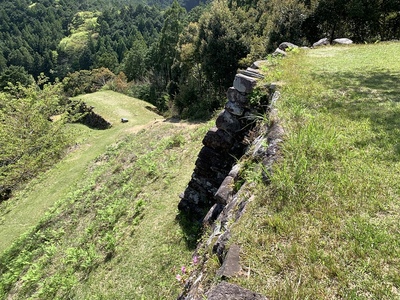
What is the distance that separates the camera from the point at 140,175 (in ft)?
36.7

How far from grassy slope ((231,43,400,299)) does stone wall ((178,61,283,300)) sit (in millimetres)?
288

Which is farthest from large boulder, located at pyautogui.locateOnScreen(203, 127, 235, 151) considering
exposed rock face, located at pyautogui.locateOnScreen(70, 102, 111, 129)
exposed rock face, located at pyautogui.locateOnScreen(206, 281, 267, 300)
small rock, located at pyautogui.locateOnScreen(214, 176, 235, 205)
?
exposed rock face, located at pyautogui.locateOnScreen(70, 102, 111, 129)

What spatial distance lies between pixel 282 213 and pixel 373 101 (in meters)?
3.94

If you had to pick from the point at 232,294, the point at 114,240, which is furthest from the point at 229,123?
the point at 232,294

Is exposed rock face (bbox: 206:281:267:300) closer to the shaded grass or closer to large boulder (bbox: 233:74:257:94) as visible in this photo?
the shaded grass

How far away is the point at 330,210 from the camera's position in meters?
3.05

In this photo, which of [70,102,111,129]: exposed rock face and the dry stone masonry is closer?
the dry stone masonry

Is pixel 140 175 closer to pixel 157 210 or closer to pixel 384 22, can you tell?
pixel 157 210

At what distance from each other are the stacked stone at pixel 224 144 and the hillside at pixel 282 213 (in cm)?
71

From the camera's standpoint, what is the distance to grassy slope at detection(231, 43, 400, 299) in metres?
2.40

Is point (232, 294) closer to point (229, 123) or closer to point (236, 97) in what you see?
point (229, 123)

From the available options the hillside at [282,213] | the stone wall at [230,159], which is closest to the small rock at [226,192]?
the stone wall at [230,159]

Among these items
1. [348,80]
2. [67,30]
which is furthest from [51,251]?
[67,30]

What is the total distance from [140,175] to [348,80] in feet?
26.0
